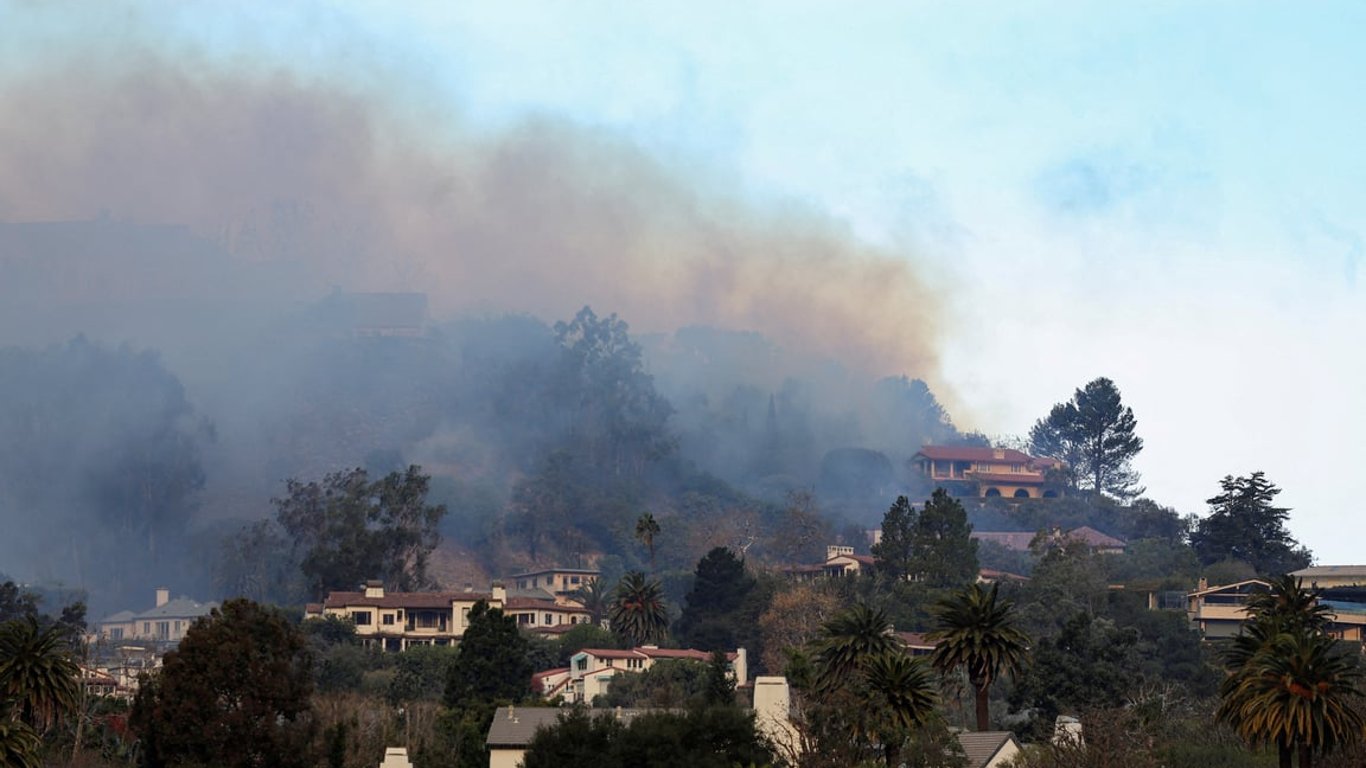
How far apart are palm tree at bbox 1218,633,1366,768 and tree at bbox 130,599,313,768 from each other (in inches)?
1581

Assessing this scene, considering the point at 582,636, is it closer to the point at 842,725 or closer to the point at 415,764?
the point at 415,764

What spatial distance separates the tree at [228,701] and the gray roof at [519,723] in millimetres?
8600

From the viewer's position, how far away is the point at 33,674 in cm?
9075

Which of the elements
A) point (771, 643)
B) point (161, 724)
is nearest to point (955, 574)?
point (771, 643)

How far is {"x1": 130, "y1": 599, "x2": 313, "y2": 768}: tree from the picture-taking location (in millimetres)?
92250

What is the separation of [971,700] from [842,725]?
7110 centimetres

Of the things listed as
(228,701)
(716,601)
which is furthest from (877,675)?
(716,601)

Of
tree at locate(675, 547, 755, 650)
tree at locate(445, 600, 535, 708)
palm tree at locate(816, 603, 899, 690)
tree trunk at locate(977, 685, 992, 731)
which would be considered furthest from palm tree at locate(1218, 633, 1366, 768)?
tree at locate(675, 547, 755, 650)

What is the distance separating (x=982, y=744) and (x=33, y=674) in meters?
40.6

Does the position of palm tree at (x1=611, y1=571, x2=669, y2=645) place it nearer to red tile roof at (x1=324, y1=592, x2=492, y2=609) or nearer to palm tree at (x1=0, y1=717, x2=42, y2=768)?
red tile roof at (x1=324, y1=592, x2=492, y2=609)

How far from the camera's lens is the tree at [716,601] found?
173750mm

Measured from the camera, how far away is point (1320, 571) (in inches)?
7613

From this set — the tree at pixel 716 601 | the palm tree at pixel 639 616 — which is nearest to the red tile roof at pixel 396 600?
the palm tree at pixel 639 616

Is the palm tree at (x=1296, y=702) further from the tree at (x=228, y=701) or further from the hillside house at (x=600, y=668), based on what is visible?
the hillside house at (x=600, y=668)
